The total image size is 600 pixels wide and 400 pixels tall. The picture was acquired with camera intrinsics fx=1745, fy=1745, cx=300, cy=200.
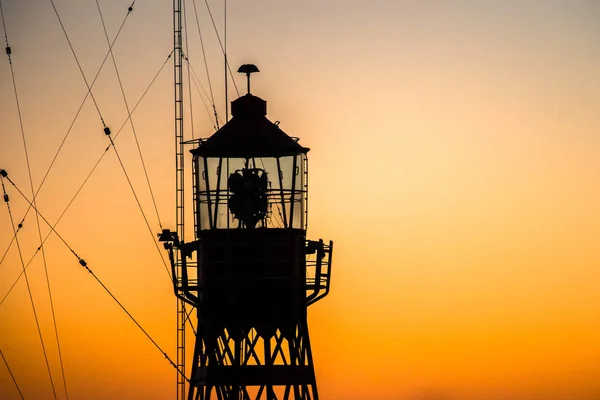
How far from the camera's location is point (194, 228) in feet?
196

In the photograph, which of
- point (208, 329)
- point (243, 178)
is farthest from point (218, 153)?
point (208, 329)

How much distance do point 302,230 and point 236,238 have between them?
2592 millimetres

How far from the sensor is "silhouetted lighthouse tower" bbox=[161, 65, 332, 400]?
191 feet

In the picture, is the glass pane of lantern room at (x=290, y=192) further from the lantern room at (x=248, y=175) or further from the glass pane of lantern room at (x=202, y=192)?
the glass pane of lantern room at (x=202, y=192)

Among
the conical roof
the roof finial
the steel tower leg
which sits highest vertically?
the roof finial

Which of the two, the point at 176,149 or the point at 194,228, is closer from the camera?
the point at 194,228

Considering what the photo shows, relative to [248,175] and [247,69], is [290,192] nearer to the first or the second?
[248,175]

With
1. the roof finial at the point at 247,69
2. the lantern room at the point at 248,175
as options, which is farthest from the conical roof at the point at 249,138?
the roof finial at the point at 247,69

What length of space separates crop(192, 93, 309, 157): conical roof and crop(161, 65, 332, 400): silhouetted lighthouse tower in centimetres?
3

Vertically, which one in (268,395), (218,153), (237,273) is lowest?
(268,395)

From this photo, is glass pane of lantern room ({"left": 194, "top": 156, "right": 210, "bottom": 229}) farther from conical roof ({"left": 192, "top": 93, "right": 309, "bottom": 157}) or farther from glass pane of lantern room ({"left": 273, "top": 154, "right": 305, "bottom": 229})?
glass pane of lantern room ({"left": 273, "top": 154, "right": 305, "bottom": 229})

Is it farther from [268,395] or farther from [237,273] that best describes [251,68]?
[268,395]

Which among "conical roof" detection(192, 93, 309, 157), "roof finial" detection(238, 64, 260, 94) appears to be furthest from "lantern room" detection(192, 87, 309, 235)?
"roof finial" detection(238, 64, 260, 94)

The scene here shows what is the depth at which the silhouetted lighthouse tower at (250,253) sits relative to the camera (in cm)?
5812
